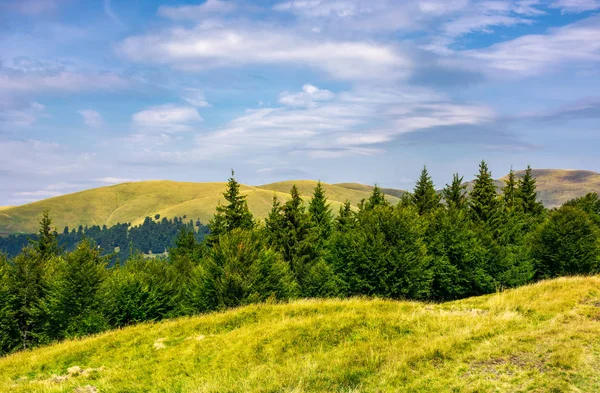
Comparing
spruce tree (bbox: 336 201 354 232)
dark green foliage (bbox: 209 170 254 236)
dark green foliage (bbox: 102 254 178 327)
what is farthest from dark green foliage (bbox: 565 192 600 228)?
dark green foliage (bbox: 102 254 178 327)

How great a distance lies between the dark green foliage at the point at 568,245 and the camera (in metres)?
52.2

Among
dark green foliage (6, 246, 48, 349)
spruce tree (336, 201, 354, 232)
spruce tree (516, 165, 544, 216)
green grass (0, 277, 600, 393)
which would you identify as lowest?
dark green foliage (6, 246, 48, 349)

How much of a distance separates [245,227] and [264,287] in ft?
41.2

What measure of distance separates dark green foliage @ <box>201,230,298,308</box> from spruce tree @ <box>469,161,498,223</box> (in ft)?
105

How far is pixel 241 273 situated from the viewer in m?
38.9

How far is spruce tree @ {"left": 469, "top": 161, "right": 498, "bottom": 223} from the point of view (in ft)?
183

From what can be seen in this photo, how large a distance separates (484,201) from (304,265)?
2833 centimetres

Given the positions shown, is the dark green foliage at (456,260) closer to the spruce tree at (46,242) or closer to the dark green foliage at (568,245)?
the dark green foliage at (568,245)

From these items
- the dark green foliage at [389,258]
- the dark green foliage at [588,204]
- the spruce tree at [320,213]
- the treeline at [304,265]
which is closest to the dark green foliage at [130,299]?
the treeline at [304,265]

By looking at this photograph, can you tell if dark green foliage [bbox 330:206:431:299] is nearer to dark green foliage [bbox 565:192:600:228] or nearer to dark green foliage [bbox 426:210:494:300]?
dark green foliage [bbox 426:210:494:300]

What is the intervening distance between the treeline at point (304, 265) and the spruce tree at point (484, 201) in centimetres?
15

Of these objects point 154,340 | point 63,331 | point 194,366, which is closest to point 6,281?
point 63,331

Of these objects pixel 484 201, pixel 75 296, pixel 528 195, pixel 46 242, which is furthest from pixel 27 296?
pixel 528 195

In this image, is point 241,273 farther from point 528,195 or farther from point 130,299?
point 528,195
